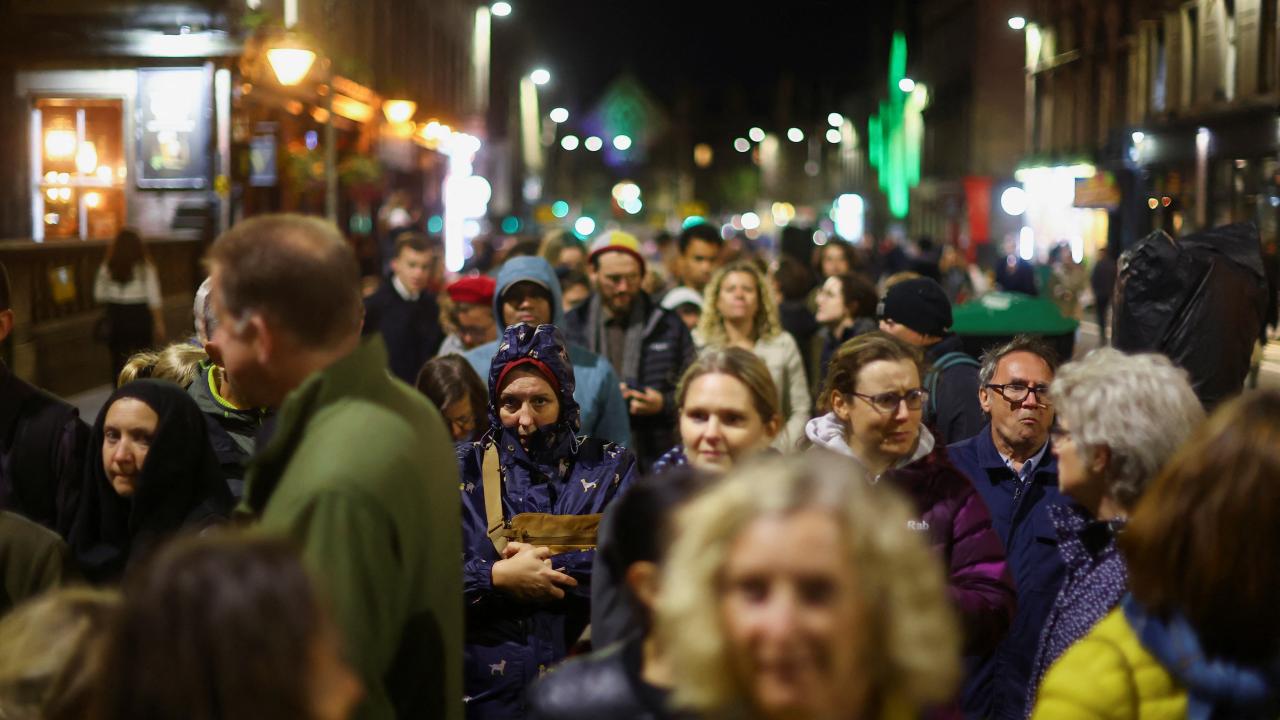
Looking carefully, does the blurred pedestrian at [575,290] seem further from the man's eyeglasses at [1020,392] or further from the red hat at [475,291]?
the man's eyeglasses at [1020,392]

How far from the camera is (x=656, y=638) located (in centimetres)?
272

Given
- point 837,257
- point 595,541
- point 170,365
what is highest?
point 837,257

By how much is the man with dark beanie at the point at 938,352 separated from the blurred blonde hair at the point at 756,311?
1.46m

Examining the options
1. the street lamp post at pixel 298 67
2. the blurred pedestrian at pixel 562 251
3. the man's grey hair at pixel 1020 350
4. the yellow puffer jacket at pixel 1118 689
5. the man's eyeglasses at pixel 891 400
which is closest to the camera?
the yellow puffer jacket at pixel 1118 689

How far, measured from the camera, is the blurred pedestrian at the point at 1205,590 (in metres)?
2.94

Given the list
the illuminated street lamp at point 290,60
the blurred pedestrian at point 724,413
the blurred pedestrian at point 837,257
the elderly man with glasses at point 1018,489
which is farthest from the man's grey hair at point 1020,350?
the illuminated street lamp at point 290,60

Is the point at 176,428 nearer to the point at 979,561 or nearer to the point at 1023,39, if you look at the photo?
the point at 979,561

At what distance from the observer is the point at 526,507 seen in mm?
5301

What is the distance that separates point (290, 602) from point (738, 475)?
2.30 ft

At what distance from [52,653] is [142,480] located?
5.30ft

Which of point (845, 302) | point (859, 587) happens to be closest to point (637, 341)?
point (845, 302)

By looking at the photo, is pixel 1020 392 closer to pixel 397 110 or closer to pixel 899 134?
pixel 397 110

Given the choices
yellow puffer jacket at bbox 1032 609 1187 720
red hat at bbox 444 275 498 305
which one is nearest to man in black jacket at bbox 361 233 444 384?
red hat at bbox 444 275 498 305

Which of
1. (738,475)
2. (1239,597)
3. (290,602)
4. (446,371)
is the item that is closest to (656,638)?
(738,475)
